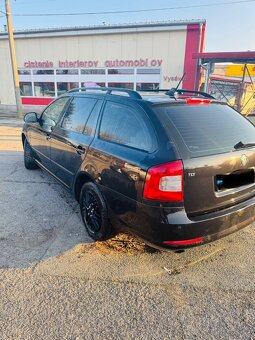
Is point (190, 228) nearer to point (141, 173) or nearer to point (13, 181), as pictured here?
point (141, 173)

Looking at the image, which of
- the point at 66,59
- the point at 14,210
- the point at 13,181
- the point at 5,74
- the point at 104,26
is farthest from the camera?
the point at 5,74

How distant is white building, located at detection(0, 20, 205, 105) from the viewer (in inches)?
551

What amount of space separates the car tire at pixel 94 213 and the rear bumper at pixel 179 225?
1.64ft

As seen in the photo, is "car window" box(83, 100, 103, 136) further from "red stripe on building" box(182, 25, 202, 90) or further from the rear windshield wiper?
"red stripe on building" box(182, 25, 202, 90)

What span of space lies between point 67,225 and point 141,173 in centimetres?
168

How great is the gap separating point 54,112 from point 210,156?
300cm

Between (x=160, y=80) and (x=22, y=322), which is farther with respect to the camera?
(x=160, y=80)

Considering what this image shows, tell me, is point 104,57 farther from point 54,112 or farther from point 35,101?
point 54,112

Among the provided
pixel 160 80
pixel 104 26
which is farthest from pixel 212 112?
pixel 104 26

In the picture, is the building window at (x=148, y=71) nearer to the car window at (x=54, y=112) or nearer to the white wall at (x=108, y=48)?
the white wall at (x=108, y=48)

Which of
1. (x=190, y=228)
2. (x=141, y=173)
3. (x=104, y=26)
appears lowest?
(x=190, y=228)

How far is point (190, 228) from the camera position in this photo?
7.43 ft

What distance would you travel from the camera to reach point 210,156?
2346 millimetres

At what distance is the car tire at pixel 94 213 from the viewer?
2.91 meters
